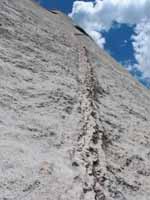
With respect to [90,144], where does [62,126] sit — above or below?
above

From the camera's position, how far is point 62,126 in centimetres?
749

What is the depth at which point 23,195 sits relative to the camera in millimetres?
5176

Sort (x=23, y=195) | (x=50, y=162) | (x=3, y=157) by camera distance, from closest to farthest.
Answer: (x=23, y=195) < (x=3, y=157) < (x=50, y=162)

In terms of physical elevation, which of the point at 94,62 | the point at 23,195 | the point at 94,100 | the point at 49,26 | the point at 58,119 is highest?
the point at 49,26

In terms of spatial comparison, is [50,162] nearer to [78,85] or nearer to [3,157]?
[3,157]

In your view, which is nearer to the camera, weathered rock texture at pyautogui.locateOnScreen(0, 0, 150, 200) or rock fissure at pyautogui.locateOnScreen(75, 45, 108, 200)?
weathered rock texture at pyautogui.locateOnScreen(0, 0, 150, 200)

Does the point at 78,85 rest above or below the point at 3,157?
above

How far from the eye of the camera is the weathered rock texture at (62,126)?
577 centimetres

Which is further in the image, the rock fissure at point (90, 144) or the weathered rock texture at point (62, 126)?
the rock fissure at point (90, 144)

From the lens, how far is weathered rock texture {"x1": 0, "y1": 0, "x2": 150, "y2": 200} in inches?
227

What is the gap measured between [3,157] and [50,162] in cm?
82

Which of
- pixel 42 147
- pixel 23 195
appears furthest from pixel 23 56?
pixel 23 195

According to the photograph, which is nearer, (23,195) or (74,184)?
(23,195)

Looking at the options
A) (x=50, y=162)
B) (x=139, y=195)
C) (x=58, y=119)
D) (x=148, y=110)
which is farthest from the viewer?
(x=148, y=110)
